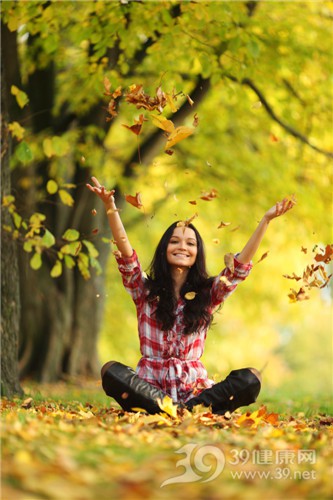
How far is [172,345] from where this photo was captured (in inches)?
171

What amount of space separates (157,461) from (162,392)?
1.71 metres

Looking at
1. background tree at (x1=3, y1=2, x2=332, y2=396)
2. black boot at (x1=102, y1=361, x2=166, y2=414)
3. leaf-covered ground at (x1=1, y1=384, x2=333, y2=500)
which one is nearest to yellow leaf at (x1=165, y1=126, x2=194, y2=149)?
background tree at (x1=3, y1=2, x2=332, y2=396)

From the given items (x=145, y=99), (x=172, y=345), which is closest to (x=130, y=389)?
(x=172, y=345)

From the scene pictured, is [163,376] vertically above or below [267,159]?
below

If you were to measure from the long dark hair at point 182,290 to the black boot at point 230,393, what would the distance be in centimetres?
49

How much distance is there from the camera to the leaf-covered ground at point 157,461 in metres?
1.99

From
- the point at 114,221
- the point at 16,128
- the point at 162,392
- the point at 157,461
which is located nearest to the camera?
the point at 157,461

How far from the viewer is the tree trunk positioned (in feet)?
17.3

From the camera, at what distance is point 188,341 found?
4.38 meters

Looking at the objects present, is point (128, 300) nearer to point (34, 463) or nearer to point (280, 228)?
point (280, 228)

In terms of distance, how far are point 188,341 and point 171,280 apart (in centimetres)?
44

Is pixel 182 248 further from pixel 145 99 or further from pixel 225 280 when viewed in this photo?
pixel 145 99

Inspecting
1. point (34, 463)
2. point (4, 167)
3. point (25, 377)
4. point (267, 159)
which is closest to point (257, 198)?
point (267, 159)

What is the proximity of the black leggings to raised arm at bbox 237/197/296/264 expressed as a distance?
0.77m
